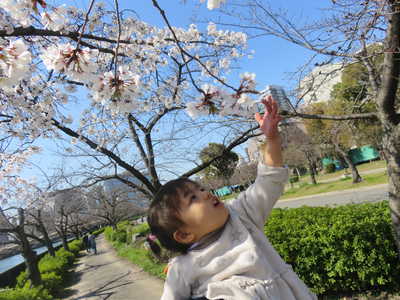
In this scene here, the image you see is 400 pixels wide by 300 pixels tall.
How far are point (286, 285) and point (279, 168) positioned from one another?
489 millimetres

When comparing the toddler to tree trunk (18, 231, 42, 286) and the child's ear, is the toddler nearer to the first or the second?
the child's ear

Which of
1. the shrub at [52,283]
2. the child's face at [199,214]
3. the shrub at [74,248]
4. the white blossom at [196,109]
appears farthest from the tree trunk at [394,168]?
the shrub at [74,248]

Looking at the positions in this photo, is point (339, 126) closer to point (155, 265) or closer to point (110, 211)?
point (155, 265)

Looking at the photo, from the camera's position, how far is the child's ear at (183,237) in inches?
52.2

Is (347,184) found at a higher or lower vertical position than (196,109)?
lower

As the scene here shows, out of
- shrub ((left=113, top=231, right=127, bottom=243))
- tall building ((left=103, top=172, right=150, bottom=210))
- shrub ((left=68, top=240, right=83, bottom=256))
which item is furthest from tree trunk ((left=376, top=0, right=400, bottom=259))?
shrub ((left=68, top=240, right=83, bottom=256))

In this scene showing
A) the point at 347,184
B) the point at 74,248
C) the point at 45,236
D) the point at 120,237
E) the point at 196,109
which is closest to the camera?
the point at 196,109

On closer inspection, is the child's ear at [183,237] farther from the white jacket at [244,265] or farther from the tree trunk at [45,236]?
the tree trunk at [45,236]

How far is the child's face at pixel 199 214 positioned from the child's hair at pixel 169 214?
3 centimetres

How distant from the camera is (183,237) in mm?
1334

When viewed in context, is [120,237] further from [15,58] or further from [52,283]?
[15,58]

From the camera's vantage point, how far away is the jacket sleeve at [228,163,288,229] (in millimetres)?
1342

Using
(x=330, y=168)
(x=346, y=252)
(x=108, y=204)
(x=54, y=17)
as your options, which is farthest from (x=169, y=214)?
(x=330, y=168)

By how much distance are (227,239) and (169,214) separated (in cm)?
28
